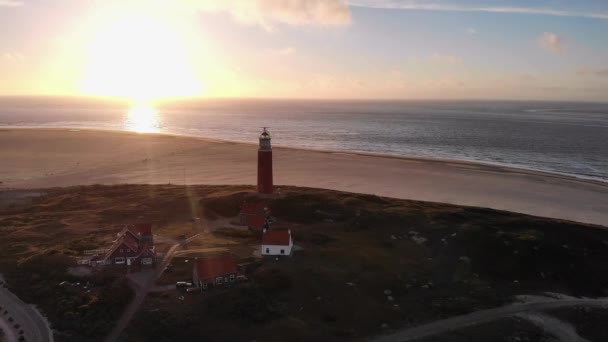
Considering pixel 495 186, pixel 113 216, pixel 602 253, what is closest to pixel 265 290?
pixel 113 216

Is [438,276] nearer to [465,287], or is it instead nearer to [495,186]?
[465,287]

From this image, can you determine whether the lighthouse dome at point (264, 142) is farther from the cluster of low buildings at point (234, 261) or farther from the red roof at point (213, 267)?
the red roof at point (213, 267)

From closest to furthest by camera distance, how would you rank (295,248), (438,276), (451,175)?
(438,276), (295,248), (451,175)

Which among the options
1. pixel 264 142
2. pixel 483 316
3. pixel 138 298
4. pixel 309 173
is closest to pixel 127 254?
pixel 138 298

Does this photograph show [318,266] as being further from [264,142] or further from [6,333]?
[6,333]

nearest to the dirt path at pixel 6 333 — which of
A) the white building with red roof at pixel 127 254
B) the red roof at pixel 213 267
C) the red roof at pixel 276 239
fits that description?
the white building with red roof at pixel 127 254

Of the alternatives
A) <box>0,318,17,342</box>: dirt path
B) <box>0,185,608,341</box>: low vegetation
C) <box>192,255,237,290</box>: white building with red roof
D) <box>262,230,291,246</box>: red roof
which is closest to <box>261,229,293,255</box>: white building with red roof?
<box>262,230,291,246</box>: red roof
